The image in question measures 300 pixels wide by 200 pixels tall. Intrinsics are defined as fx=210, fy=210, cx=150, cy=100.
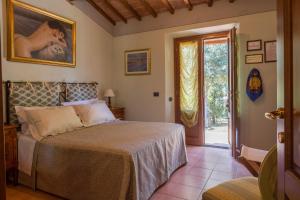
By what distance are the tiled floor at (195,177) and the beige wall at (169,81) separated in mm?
620

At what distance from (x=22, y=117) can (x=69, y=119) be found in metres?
0.58

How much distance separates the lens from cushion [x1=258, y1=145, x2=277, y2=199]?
1061 millimetres

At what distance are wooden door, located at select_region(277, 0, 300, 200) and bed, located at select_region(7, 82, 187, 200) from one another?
131 centimetres

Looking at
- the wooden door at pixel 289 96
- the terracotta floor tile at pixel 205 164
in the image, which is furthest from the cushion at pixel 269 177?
the terracotta floor tile at pixel 205 164

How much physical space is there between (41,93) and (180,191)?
2471mm

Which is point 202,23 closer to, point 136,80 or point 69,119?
point 136,80

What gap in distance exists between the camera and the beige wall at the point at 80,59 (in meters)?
3.03

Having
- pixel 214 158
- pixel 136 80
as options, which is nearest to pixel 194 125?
pixel 214 158

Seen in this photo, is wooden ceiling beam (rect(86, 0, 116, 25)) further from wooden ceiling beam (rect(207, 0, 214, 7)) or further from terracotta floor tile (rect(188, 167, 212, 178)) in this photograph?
terracotta floor tile (rect(188, 167, 212, 178))

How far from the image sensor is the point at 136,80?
15.1 feet

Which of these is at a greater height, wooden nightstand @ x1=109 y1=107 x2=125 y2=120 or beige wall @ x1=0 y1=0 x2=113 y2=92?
beige wall @ x1=0 y1=0 x2=113 y2=92

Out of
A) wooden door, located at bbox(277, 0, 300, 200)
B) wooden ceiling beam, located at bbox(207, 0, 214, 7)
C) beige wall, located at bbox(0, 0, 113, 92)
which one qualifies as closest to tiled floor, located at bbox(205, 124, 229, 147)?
beige wall, located at bbox(0, 0, 113, 92)

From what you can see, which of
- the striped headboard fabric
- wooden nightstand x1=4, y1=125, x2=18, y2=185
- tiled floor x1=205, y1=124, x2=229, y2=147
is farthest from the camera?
tiled floor x1=205, y1=124, x2=229, y2=147

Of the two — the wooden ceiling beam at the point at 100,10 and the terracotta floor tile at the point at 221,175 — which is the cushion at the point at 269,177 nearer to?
the terracotta floor tile at the point at 221,175
